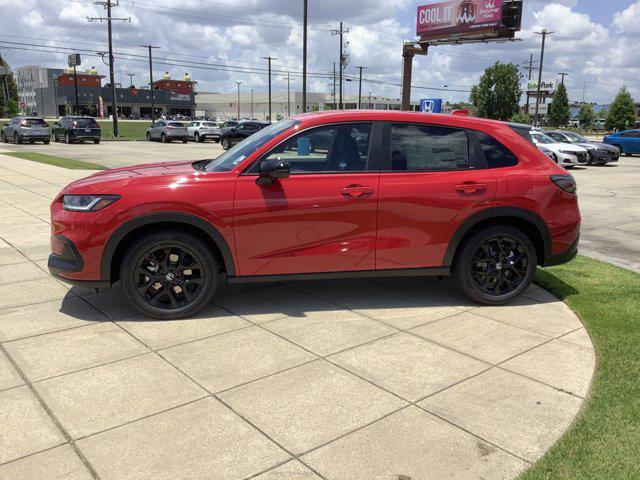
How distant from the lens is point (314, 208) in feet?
14.8

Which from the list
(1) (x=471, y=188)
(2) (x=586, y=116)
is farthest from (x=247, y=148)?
(2) (x=586, y=116)

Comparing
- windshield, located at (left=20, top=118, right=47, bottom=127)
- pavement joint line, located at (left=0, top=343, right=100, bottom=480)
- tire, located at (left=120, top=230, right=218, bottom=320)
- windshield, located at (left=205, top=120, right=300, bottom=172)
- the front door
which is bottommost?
pavement joint line, located at (left=0, top=343, right=100, bottom=480)

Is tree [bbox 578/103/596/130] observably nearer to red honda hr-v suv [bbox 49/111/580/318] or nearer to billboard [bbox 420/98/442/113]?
billboard [bbox 420/98/442/113]

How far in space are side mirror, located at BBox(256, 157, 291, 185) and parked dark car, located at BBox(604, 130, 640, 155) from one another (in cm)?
3197

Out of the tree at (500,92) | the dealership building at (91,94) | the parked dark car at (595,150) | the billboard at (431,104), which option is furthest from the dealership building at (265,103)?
the billboard at (431,104)

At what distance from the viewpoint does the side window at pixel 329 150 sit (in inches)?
182

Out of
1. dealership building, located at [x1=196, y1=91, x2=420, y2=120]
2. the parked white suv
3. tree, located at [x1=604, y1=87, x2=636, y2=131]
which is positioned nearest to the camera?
the parked white suv

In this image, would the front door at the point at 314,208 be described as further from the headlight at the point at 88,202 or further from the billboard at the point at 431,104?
the billboard at the point at 431,104

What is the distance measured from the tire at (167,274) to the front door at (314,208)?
0.32 m

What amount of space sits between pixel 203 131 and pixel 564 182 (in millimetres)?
39565

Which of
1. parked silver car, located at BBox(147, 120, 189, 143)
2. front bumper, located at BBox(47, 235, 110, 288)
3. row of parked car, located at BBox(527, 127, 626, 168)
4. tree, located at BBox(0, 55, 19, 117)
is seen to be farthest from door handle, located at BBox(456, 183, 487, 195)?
tree, located at BBox(0, 55, 19, 117)

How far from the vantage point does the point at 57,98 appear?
12162 cm

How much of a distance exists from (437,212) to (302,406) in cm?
223

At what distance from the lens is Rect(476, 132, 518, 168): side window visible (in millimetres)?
4926
